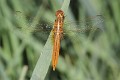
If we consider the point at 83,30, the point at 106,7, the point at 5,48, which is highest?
the point at 106,7

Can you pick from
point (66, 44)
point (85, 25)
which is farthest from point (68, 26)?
point (66, 44)

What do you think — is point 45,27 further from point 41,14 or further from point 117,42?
point 117,42

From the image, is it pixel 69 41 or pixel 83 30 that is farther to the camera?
pixel 69 41

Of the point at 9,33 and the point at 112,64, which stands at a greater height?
the point at 9,33

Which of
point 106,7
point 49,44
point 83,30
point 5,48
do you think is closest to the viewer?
point 49,44

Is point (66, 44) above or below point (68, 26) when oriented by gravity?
below

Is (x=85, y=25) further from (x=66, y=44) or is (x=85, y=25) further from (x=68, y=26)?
(x=66, y=44)

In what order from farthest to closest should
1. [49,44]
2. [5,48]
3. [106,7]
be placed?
[106,7]
[5,48]
[49,44]

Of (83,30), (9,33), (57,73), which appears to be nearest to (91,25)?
(83,30)
